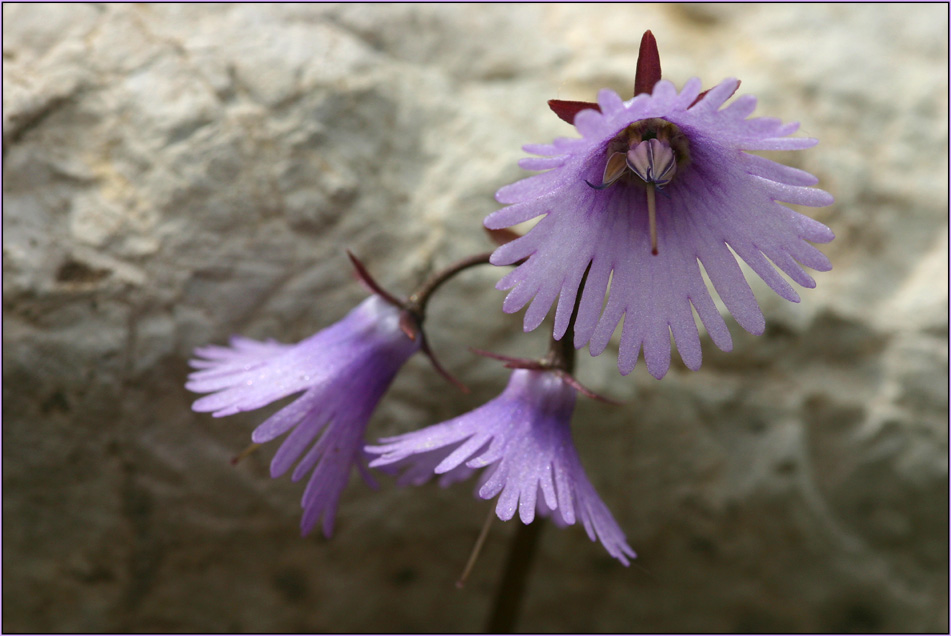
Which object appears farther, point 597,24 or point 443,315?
point 597,24

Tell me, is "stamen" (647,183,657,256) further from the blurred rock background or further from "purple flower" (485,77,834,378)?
the blurred rock background

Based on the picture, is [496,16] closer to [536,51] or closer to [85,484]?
[536,51]

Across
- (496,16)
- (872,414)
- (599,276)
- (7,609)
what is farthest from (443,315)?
(7,609)

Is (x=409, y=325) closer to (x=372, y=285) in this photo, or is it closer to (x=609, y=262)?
(x=372, y=285)

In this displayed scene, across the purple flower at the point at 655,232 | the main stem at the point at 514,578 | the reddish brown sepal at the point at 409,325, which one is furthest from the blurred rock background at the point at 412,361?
the purple flower at the point at 655,232

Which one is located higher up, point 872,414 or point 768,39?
point 768,39

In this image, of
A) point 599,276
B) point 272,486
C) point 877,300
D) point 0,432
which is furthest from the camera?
point 877,300

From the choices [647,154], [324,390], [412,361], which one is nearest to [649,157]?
[647,154]

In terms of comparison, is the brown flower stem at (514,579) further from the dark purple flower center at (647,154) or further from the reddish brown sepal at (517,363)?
the dark purple flower center at (647,154)
